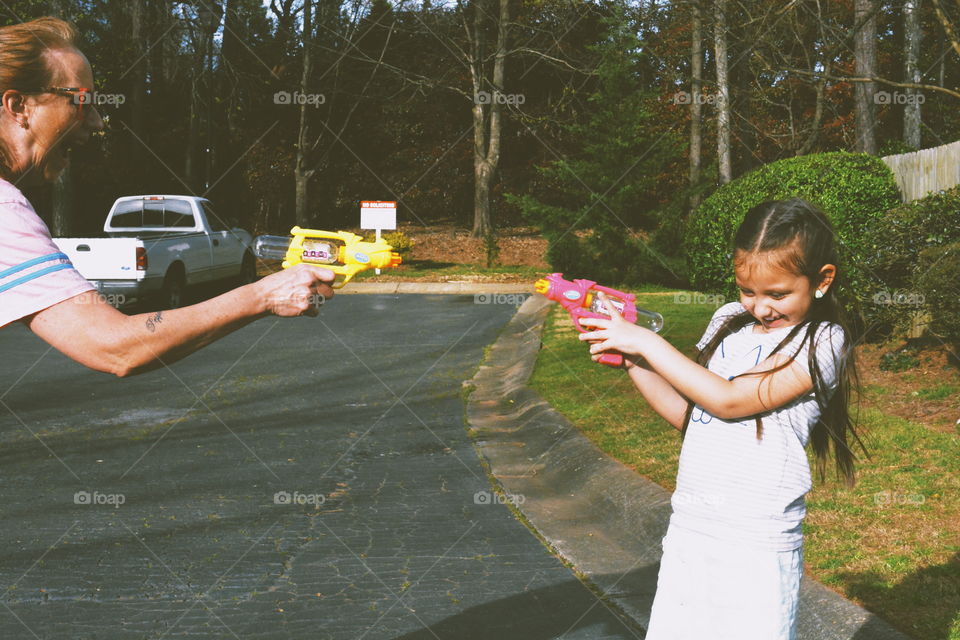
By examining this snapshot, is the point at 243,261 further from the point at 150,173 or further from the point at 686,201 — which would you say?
the point at 150,173

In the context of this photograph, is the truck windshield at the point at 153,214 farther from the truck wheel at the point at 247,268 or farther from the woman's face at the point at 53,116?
the woman's face at the point at 53,116

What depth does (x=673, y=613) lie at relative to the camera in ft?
8.43

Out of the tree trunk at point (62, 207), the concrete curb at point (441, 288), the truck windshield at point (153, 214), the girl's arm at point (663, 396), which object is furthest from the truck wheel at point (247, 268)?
the girl's arm at point (663, 396)

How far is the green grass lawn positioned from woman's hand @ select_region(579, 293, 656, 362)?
217 cm

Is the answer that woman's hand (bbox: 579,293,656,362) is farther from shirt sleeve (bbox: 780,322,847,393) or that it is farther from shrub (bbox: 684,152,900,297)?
shrub (bbox: 684,152,900,297)

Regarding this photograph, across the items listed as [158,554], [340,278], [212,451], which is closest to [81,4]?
[212,451]

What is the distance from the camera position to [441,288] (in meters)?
20.8

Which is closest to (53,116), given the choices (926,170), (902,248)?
(902,248)

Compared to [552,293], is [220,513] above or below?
below

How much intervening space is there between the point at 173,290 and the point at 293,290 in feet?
48.7

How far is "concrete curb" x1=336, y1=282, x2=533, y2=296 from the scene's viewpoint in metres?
20.2

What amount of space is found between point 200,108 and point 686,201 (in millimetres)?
17525

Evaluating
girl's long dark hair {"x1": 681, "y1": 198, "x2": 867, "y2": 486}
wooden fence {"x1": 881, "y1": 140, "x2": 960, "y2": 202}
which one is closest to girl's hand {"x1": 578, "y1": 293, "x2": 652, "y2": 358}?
girl's long dark hair {"x1": 681, "y1": 198, "x2": 867, "y2": 486}

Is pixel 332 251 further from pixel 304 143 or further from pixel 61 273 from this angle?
pixel 304 143
